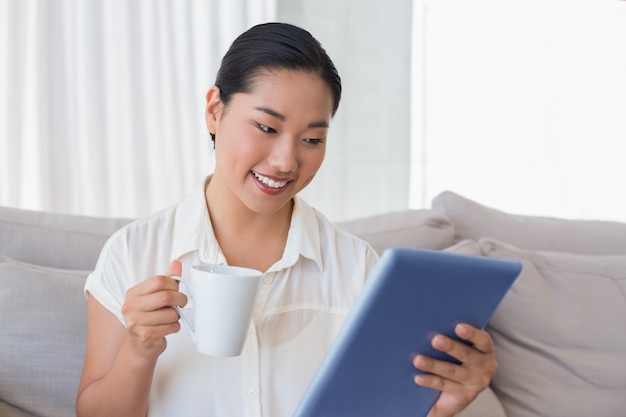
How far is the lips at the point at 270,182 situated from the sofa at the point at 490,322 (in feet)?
1.70

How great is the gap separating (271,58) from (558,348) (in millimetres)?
990

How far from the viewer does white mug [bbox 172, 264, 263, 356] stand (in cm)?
102

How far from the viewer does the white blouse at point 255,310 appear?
4.38ft

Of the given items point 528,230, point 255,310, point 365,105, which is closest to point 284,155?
point 255,310

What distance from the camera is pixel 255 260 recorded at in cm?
143

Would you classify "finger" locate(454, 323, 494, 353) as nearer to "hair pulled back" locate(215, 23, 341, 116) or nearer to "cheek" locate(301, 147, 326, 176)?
"cheek" locate(301, 147, 326, 176)

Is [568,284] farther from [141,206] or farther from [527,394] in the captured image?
[141,206]

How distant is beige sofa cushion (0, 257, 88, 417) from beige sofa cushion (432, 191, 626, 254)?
98 cm

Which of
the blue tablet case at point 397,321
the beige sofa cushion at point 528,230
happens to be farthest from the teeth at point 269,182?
the beige sofa cushion at point 528,230

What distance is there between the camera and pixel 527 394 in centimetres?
182

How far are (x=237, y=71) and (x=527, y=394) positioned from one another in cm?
100

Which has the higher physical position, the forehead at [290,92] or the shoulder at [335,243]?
the forehead at [290,92]

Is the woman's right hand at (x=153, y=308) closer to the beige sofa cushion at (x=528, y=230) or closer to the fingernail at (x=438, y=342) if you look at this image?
the fingernail at (x=438, y=342)

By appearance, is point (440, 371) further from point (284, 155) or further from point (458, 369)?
point (284, 155)
